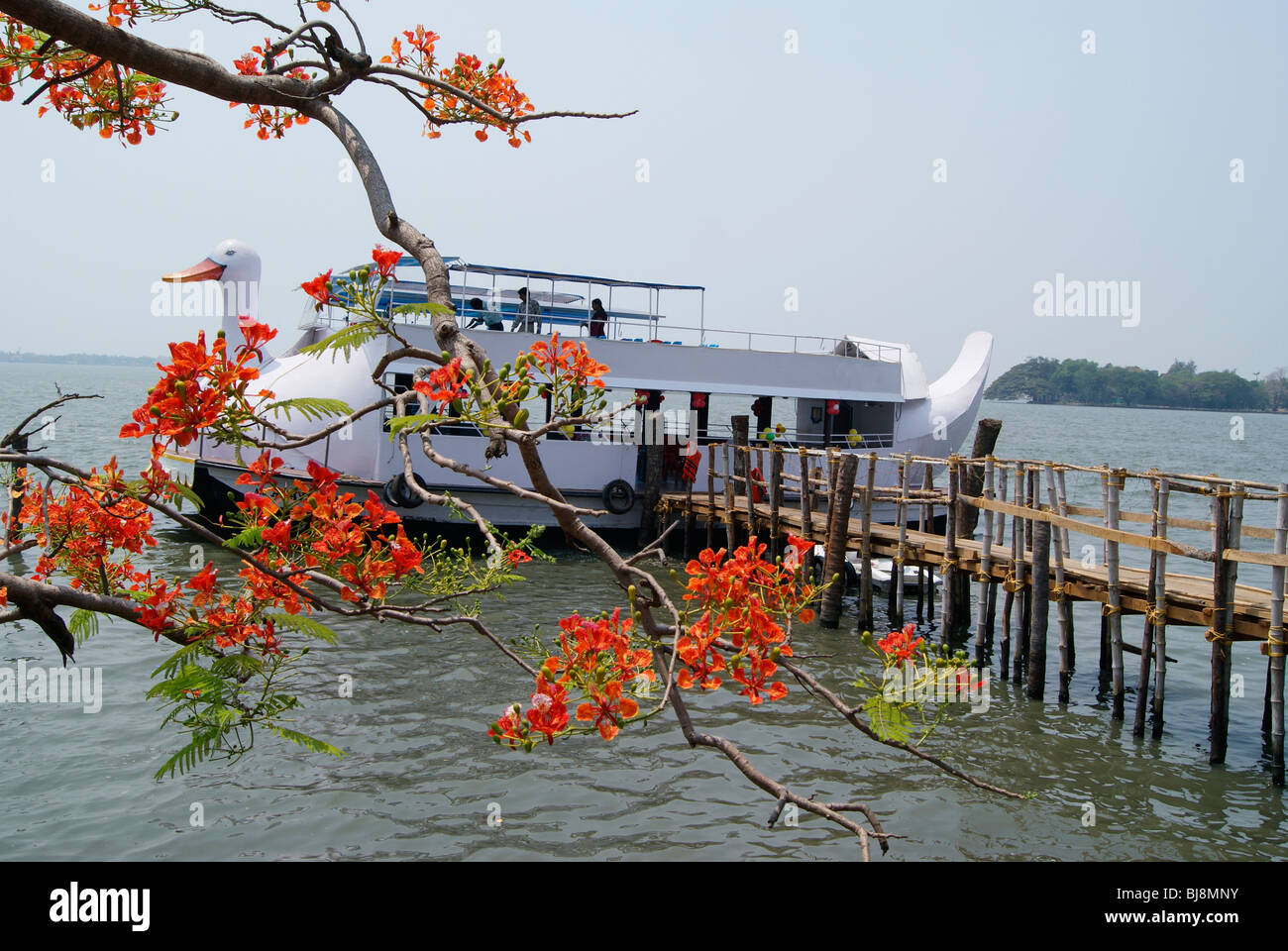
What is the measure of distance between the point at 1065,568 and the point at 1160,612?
1.49m

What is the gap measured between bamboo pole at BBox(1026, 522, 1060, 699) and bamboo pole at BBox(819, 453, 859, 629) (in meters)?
3.01

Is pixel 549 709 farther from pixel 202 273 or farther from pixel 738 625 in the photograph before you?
pixel 202 273

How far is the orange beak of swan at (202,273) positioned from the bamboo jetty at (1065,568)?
9877 mm

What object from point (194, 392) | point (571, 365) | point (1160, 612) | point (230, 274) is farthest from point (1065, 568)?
point (230, 274)

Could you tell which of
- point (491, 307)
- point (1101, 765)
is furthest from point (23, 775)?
point (491, 307)

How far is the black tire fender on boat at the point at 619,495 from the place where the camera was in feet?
60.5

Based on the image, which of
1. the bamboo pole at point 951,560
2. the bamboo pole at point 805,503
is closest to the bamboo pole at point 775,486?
the bamboo pole at point 805,503

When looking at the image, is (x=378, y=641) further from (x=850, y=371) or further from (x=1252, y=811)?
(x=850, y=371)

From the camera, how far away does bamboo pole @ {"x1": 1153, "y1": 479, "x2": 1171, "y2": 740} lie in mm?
8977

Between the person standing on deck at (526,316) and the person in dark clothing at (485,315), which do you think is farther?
the person standing on deck at (526,316)

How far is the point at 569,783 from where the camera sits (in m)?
7.86

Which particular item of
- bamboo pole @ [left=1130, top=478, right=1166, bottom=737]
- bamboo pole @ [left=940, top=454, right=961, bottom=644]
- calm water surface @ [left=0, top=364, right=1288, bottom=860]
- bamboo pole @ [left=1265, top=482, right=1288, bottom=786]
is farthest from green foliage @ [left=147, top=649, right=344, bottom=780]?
bamboo pole @ [left=940, top=454, right=961, bottom=644]

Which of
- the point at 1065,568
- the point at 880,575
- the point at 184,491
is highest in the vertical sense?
the point at 184,491

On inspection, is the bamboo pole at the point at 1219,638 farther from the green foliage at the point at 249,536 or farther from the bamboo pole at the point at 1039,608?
the green foliage at the point at 249,536
